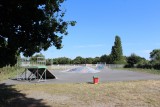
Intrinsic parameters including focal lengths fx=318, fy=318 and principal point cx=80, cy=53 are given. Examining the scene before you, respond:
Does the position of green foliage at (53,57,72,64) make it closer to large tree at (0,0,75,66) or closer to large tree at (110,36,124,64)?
large tree at (110,36,124,64)

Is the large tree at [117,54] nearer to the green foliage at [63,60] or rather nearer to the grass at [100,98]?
the green foliage at [63,60]

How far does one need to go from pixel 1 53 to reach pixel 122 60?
8907cm

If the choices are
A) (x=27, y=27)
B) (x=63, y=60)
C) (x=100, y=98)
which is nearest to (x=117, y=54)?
(x=63, y=60)

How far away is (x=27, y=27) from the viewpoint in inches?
511

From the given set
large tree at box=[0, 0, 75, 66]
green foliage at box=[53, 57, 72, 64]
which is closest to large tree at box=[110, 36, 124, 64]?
green foliage at box=[53, 57, 72, 64]

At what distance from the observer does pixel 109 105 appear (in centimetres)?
1426

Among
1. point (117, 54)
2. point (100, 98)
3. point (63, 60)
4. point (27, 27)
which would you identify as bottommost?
point (100, 98)

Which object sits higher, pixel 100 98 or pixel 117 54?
pixel 117 54

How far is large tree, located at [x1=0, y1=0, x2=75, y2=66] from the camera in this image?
12180mm

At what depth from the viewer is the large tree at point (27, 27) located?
40.0 ft

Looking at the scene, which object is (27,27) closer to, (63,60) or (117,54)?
(117,54)

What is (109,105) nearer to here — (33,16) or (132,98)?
(132,98)

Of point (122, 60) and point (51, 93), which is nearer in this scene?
point (51, 93)

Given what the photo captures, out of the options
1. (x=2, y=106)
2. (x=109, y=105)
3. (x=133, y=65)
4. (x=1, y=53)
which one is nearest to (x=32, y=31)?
(x=1, y=53)
